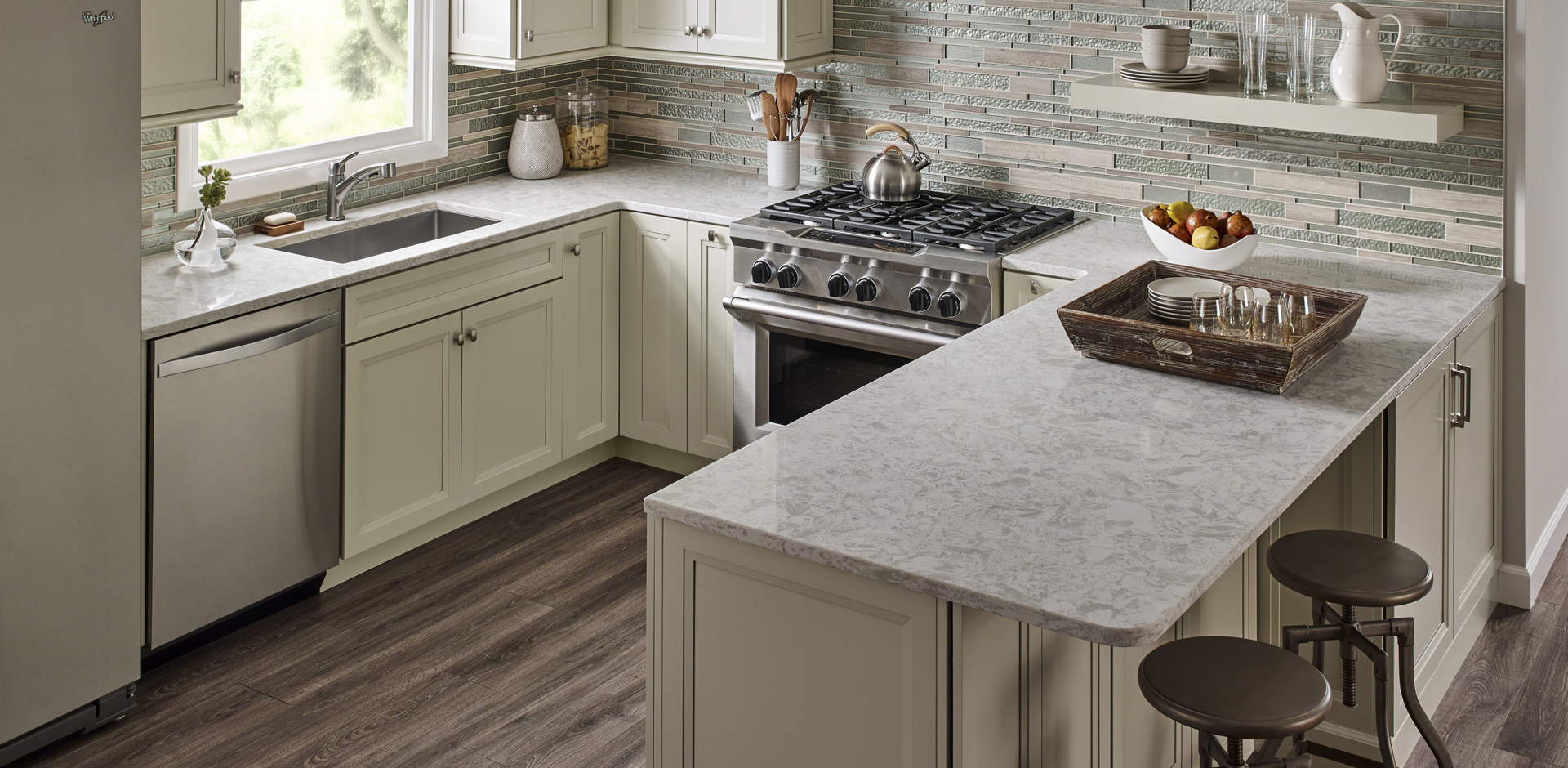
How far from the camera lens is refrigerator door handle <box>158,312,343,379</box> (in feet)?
10.2

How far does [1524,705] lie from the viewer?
3.25 metres

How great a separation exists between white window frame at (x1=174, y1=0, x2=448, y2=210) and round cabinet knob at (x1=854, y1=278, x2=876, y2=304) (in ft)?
4.95

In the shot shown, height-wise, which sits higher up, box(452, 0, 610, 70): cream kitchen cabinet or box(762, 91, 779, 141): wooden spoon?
box(452, 0, 610, 70): cream kitchen cabinet

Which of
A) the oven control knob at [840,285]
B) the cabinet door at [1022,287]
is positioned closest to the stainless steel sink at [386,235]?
the oven control knob at [840,285]

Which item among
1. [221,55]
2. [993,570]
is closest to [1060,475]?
[993,570]

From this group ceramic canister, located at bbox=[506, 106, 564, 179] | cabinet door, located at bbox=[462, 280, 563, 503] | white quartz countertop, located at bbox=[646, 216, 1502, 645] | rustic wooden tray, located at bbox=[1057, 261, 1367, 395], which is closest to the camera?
white quartz countertop, located at bbox=[646, 216, 1502, 645]

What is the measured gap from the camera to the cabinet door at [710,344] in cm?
426

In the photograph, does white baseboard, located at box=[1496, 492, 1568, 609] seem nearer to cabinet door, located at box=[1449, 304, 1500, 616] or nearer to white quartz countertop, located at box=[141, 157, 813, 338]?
cabinet door, located at box=[1449, 304, 1500, 616]

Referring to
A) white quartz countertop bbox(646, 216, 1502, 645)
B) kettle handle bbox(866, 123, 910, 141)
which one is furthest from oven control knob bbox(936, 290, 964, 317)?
kettle handle bbox(866, 123, 910, 141)

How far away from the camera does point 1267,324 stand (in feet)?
9.27

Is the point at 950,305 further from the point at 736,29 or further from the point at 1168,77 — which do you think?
the point at 736,29

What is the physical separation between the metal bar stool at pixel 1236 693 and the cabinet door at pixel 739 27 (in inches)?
106

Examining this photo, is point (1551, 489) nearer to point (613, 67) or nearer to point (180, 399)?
point (613, 67)

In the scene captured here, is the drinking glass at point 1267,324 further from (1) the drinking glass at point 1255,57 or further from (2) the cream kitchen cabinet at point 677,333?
(2) the cream kitchen cabinet at point 677,333
